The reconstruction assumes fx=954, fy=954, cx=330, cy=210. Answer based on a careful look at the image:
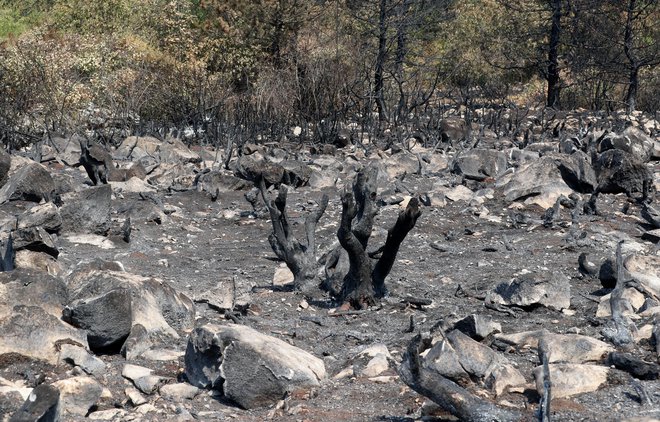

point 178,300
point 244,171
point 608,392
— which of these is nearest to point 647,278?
point 608,392

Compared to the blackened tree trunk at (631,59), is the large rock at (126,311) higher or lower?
higher

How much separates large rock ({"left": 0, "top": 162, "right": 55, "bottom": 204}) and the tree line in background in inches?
136

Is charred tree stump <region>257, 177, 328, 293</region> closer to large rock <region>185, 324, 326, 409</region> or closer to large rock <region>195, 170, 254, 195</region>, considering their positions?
large rock <region>185, 324, 326, 409</region>

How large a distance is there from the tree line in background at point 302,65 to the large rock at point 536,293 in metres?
7.53

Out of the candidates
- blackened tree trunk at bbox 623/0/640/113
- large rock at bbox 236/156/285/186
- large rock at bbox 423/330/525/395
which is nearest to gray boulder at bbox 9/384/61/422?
large rock at bbox 423/330/525/395

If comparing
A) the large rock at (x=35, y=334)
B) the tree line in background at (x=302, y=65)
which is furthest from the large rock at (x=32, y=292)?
the tree line in background at (x=302, y=65)

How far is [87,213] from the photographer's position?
7301 mm

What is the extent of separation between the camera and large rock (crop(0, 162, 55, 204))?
326 inches

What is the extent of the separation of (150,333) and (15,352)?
0.65m

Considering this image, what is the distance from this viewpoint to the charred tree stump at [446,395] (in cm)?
322

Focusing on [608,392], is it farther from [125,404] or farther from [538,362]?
[125,404]

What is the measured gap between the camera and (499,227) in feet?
25.1

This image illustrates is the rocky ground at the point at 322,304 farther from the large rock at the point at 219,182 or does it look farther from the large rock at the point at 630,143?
the large rock at the point at 630,143

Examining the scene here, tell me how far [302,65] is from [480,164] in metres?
6.31
